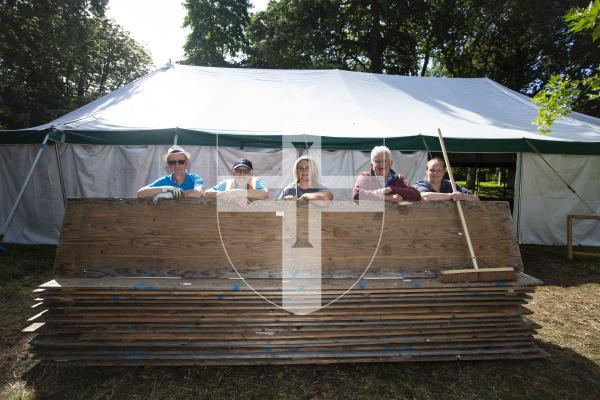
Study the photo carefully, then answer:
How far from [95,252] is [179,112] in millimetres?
4153

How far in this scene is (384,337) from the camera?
237cm

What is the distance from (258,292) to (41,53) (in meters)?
15.9

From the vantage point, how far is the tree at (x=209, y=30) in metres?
18.3

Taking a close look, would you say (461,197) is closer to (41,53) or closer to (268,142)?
(268,142)

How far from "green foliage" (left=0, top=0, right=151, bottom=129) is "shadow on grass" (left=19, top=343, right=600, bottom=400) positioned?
537 inches

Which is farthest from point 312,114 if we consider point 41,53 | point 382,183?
point 41,53

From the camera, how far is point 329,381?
224 cm

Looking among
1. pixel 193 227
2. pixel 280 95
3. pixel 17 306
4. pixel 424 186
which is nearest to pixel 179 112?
pixel 280 95

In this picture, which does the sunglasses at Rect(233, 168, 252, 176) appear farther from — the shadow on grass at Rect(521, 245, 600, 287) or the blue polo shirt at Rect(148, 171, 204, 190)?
the shadow on grass at Rect(521, 245, 600, 287)

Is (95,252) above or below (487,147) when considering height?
below

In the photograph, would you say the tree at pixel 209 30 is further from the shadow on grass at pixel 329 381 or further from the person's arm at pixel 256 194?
the shadow on grass at pixel 329 381

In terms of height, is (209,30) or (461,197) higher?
(209,30)

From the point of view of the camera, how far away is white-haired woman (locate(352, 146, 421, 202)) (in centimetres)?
278

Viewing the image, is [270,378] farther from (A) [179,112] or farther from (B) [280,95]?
(B) [280,95]
